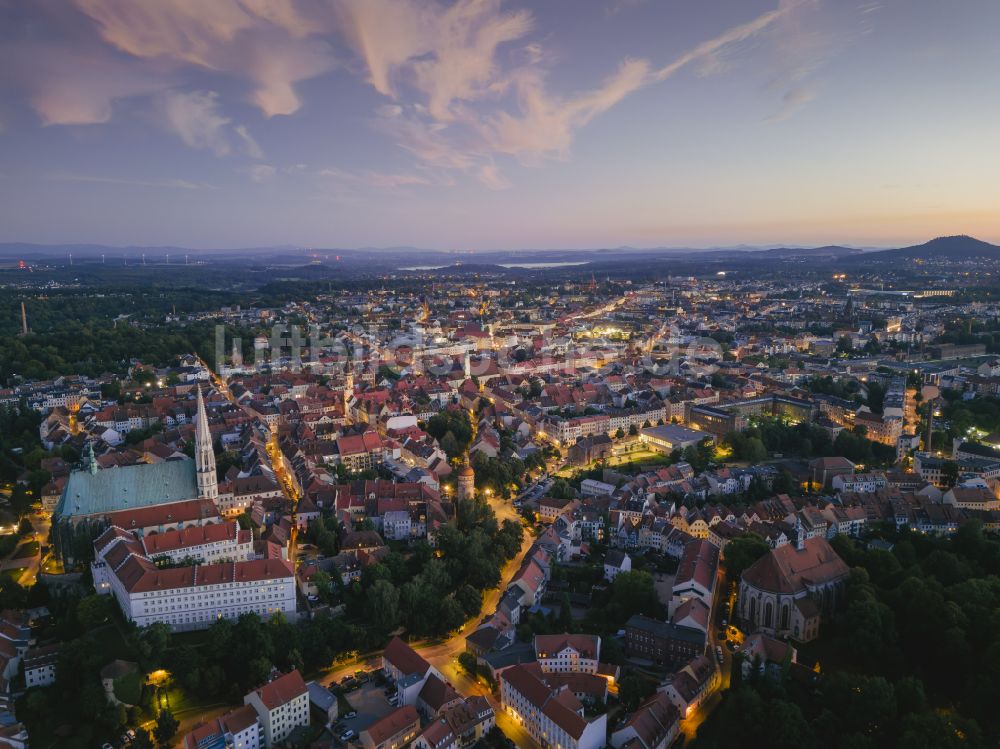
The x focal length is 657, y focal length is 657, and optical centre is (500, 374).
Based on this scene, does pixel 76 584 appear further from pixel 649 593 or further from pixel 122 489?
pixel 649 593

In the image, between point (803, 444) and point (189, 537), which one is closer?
point (189, 537)

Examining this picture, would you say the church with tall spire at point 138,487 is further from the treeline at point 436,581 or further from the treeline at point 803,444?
the treeline at point 803,444

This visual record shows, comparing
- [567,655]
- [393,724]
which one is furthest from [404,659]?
[567,655]

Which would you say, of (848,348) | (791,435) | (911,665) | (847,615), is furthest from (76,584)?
(848,348)

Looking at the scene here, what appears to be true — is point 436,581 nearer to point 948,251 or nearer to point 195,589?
point 195,589

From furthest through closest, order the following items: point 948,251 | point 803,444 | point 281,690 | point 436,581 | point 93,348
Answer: point 948,251 < point 93,348 < point 803,444 < point 436,581 < point 281,690
